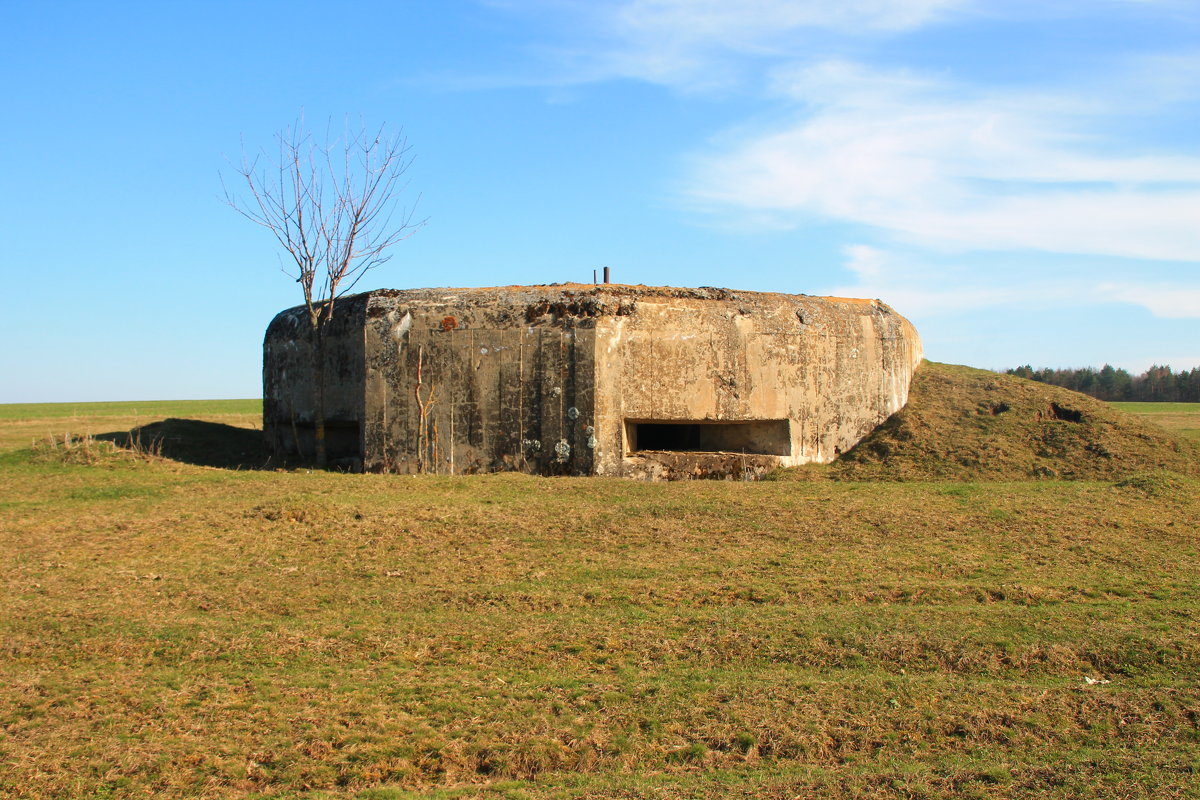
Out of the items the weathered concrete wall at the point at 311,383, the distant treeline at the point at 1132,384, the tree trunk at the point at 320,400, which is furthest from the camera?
the distant treeline at the point at 1132,384

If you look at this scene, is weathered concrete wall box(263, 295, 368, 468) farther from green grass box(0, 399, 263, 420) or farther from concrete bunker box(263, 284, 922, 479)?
green grass box(0, 399, 263, 420)

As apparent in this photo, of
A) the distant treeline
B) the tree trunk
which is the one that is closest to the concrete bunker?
the tree trunk

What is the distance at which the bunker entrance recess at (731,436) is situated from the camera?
10.9m

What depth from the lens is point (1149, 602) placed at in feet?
19.3

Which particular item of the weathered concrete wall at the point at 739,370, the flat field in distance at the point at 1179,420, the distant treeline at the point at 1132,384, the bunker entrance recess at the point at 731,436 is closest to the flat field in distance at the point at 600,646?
the weathered concrete wall at the point at 739,370

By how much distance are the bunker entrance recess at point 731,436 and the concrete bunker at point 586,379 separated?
0.06 feet

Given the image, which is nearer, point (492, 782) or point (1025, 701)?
point (492, 782)

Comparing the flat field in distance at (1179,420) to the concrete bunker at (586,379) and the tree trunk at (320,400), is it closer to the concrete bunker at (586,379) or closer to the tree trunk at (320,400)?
the concrete bunker at (586,379)

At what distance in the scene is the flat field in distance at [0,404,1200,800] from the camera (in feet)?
12.2

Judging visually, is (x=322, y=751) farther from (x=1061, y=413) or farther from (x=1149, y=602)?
(x=1061, y=413)

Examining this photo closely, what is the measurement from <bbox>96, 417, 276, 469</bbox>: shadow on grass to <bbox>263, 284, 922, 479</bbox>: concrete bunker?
187 cm

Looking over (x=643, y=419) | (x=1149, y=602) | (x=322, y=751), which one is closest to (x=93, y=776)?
(x=322, y=751)

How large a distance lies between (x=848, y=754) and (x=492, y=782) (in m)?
1.44

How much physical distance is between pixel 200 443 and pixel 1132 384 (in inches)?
1760
